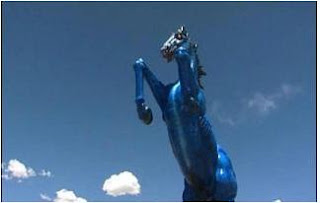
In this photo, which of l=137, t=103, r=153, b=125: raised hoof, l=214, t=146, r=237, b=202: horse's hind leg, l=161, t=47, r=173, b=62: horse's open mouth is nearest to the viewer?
l=214, t=146, r=237, b=202: horse's hind leg

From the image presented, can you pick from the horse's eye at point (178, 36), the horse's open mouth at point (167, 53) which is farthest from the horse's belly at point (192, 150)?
the horse's eye at point (178, 36)

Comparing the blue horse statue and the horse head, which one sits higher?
the horse head

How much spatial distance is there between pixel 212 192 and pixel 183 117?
52.3 inches

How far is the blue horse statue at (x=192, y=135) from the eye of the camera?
35.6ft

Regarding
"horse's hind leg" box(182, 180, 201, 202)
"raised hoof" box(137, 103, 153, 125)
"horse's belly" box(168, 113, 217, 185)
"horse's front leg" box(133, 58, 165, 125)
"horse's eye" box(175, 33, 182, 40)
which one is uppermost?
"horse's eye" box(175, 33, 182, 40)

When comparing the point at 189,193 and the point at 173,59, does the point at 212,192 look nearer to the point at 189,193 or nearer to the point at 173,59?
the point at 189,193

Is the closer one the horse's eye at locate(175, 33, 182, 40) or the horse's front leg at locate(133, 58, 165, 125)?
the horse's front leg at locate(133, 58, 165, 125)

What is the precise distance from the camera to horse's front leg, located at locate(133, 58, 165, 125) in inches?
439

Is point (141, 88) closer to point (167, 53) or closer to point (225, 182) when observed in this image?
point (167, 53)

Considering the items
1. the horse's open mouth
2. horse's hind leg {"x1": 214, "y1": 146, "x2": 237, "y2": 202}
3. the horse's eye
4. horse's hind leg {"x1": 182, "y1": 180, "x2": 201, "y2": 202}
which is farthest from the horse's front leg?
horse's hind leg {"x1": 214, "y1": 146, "x2": 237, "y2": 202}

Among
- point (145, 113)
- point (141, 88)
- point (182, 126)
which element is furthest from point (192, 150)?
point (141, 88)

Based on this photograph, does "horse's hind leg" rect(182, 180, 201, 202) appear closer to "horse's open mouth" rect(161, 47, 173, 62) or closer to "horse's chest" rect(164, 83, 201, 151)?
"horse's chest" rect(164, 83, 201, 151)

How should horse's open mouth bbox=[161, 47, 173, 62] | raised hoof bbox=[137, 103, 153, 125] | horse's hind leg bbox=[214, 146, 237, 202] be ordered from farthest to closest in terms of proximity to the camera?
horse's open mouth bbox=[161, 47, 173, 62] → raised hoof bbox=[137, 103, 153, 125] → horse's hind leg bbox=[214, 146, 237, 202]

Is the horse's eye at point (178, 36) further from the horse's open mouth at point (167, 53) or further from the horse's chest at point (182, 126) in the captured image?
the horse's chest at point (182, 126)
